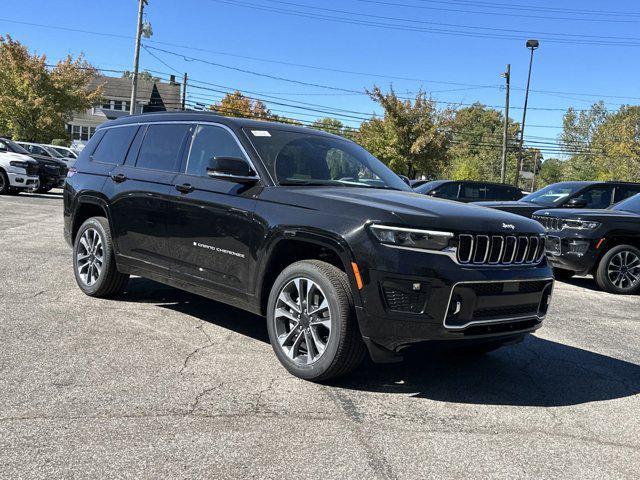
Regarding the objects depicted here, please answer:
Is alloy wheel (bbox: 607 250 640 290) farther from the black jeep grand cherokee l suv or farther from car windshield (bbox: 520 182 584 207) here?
the black jeep grand cherokee l suv

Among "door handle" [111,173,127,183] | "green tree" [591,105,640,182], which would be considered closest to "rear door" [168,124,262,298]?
"door handle" [111,173,127,183]

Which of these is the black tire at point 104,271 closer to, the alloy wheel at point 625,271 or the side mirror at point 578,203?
the alloy wheel at point 625,271

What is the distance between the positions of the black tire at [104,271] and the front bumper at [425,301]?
3179mm

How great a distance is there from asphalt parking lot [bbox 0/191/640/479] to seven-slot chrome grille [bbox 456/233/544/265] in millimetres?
931

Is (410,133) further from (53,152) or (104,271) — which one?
(104,271)

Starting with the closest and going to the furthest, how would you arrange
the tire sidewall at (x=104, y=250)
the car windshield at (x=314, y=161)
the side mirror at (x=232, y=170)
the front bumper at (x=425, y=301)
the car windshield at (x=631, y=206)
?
the front bumper at (x=425, y=301)
the side mirror at (x=232, y=170)
the car windshield at (x=314, y=161)
the tire sidewall at (x=104, y=250)
the car windshield at (x=631, y=206)

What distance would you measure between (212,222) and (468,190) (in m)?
13.4

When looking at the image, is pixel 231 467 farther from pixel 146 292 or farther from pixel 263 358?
pixel 146 292

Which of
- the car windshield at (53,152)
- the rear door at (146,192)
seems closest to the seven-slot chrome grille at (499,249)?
the rear door at (146,192)

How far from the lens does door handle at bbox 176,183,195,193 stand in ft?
16.4

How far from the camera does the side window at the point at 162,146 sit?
213 inches

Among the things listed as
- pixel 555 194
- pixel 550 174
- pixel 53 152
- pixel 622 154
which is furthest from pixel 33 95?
Result: pixel 550 174

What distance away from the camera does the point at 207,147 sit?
16.9 feet

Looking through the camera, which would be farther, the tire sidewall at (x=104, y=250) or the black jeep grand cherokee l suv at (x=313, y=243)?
the tire sidewall at (x=104, y=250)
